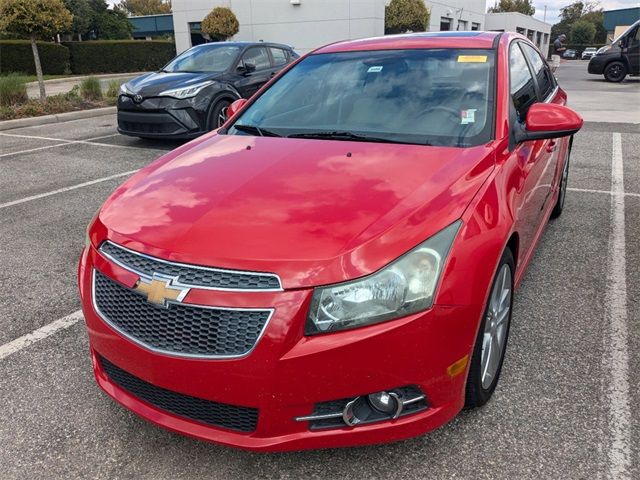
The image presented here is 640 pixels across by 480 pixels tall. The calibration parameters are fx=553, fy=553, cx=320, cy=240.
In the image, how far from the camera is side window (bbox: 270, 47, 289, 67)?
1045 cm

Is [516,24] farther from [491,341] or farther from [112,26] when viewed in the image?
[491,341]

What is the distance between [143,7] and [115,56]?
227 feet

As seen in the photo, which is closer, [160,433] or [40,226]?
[160,433]

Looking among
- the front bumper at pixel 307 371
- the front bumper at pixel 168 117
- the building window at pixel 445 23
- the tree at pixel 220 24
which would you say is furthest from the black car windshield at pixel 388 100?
the building window at pixel 445 23

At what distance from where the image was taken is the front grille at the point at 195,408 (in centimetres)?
198

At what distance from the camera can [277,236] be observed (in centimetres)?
202

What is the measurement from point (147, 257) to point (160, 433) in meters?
0.86

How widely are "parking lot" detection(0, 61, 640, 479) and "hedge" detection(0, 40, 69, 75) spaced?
85.5 ft


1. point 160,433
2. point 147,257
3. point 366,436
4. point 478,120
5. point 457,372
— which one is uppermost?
point 478,120

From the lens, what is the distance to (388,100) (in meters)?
3.13

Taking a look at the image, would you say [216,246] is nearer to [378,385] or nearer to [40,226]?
[378,385]

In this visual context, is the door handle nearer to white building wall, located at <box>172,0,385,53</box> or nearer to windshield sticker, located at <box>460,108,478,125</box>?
windshield sticker, located at <box>460,108,478,125</box>

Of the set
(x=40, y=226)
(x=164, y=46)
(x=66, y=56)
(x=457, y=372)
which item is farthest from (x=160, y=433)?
(x=164, y=46)

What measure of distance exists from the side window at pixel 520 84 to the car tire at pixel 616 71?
2186 centimetres
